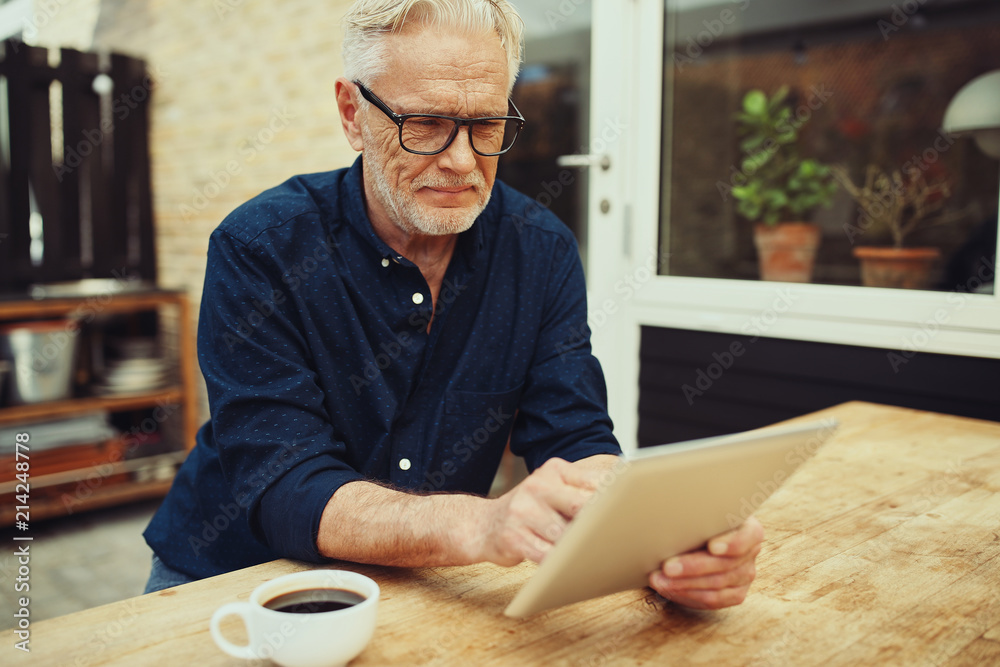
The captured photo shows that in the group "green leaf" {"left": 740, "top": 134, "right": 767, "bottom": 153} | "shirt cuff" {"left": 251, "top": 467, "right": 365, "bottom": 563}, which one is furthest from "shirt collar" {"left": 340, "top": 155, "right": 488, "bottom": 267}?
"green leaf" {"left": 740, "top": 134, "right": 767, "bottom": 153}

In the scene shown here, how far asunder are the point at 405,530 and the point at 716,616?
1.12 feet

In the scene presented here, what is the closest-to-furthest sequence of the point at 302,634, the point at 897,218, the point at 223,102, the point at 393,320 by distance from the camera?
the point at 302,634 → the point at 393,320 → the point at 897,218 → the point at 223,102

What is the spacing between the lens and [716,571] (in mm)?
770

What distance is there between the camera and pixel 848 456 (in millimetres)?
1408

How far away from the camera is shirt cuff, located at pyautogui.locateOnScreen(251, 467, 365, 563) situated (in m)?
0.93

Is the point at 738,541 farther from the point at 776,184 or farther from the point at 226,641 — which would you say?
the point at 776,184

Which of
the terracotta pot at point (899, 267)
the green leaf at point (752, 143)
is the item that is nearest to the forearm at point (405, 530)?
the terracotta pot at point (899, 267)

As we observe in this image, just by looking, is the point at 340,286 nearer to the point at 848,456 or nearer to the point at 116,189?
the point at 848,456

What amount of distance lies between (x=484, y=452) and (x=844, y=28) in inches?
115

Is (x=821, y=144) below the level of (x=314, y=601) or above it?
above

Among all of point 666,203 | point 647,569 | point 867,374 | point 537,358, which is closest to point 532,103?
point 666,203

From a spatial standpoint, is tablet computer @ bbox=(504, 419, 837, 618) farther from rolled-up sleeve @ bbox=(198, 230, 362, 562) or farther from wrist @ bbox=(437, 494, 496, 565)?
rolled-up sleeve @ bbox=(198, 230, 362, 562)

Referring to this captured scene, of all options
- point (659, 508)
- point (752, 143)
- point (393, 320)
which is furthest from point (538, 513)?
point (752, 143)

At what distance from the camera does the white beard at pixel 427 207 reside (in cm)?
127
